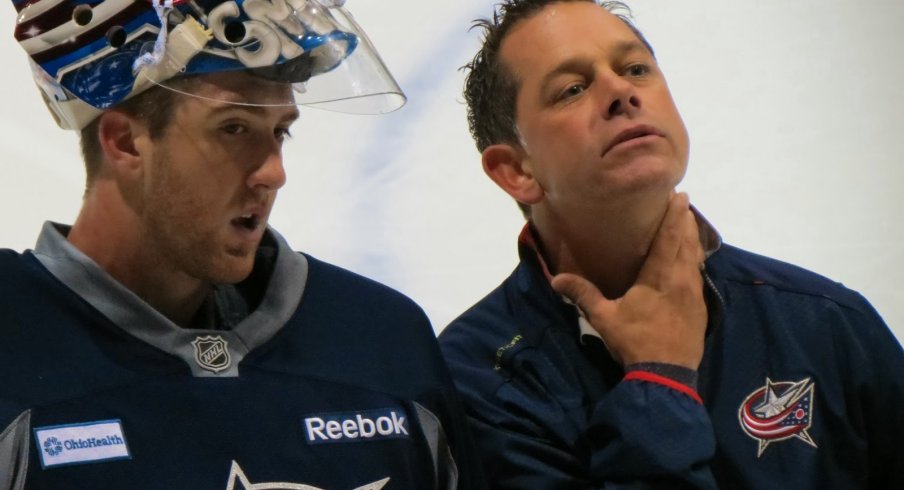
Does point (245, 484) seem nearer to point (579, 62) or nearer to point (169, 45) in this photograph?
point (169, 45)

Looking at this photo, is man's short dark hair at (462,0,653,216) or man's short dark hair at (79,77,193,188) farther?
man's short dark hair at (462,0,653,216)

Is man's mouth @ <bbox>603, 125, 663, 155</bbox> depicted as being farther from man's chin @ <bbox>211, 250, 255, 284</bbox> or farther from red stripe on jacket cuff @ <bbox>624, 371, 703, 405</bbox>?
man's chin @ <bbox>211, 250, 255, 284</bbox>

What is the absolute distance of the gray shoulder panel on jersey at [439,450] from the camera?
4.98ft

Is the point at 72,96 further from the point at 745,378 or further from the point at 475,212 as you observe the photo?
the point at 475,212

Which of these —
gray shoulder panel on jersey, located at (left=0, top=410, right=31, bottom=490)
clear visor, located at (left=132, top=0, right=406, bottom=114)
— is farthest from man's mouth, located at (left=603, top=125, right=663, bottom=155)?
gray shoulder panel on jersey, located at (left=0, top=410, right=31, bottom=490)

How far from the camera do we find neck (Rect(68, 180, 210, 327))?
4.86 ft

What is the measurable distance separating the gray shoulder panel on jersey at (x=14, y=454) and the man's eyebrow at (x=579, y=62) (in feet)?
2.53

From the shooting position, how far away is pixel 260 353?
4.83ft

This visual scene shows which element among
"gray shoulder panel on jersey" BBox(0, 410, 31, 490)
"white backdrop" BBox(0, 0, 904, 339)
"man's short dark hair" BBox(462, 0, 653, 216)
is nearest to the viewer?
"gray shoulder panel on jersey" BBox(0, 410, 31, 490)

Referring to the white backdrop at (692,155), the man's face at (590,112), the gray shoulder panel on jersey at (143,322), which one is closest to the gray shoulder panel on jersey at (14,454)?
the gray shoulder panel on jersey at (143,322)

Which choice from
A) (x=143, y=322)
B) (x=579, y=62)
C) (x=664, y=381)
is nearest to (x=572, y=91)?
(x=579, y=62)

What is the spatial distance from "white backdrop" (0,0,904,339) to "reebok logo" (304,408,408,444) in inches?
29.4

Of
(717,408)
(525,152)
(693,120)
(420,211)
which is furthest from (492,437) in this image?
(693,120)

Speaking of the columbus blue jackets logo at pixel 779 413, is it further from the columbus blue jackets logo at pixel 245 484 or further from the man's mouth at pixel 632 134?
the columbus blue jackets logo at pixel 245 484
